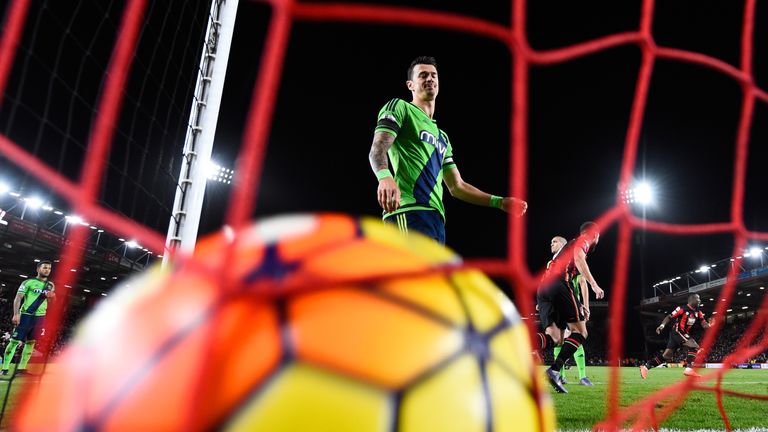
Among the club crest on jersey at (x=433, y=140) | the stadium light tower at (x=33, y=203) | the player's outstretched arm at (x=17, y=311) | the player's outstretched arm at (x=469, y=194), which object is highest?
the stadium light tower at (x=33, y=203)

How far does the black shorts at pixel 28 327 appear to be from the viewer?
7.89 metres

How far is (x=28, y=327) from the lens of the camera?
7906 mm

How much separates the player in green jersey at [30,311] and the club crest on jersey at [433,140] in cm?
700

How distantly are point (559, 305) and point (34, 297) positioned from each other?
7202mm

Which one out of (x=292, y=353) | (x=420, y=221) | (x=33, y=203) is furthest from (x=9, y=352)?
(x=33, y=203)

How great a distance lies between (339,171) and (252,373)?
28039 millimetres

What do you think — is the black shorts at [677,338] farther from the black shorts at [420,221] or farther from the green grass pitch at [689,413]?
the black shorts at [420,221]

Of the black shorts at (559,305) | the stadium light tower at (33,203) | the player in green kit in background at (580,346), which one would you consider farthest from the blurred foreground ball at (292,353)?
the stadium light tower at (33,203)

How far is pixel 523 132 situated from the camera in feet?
3.78

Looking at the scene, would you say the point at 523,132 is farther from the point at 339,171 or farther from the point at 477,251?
the point at 477,251

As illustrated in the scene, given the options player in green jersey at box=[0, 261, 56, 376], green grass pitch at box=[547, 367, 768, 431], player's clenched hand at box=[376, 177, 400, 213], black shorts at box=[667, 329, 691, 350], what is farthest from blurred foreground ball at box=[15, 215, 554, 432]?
black shorts at box=[667, 329, 691, 350]

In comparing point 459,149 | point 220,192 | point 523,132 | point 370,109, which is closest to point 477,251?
point 459,149

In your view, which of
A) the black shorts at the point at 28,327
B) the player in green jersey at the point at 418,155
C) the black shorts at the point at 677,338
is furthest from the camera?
the black shorts at the point at 677,338

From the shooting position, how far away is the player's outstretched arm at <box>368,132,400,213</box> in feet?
7.70
